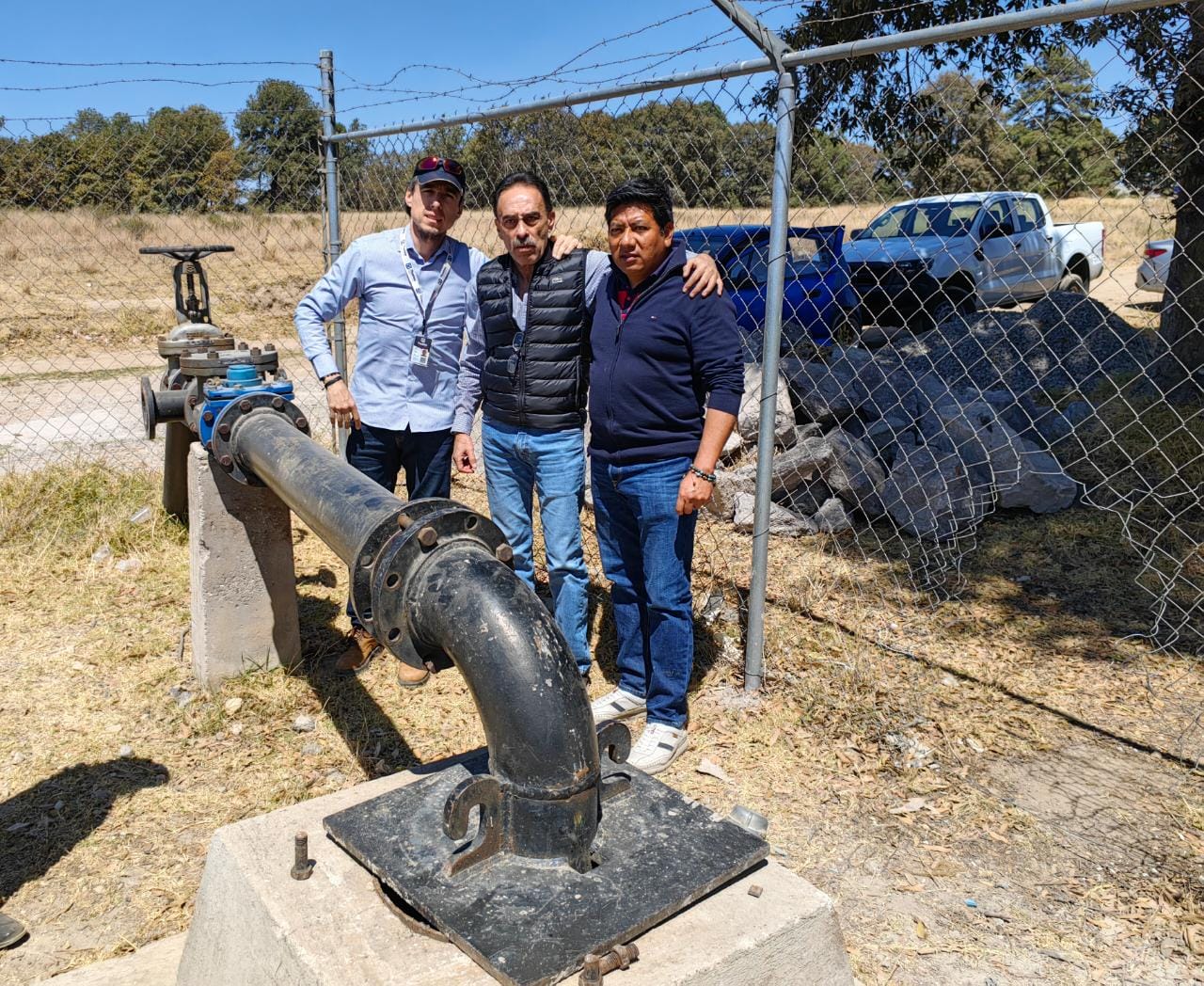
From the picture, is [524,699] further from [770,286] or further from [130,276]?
[130,276]

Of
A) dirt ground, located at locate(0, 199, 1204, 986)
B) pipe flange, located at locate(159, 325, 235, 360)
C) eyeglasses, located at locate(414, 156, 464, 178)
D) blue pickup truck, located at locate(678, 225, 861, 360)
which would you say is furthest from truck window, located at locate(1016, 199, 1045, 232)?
pipe flange, located at locate(159, 325, 235, 360)

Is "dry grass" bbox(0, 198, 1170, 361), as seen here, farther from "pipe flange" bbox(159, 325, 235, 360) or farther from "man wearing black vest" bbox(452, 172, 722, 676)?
"man wearing black vest" bbox(452, 172, 722, 676)

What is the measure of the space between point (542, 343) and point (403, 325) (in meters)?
0.73

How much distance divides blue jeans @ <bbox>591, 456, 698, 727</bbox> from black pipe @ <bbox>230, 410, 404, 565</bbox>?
1.10m

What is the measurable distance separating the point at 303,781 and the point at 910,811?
207cm

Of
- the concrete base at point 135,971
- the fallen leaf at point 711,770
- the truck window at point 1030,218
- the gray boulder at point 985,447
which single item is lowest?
the concrete base at point 135,971

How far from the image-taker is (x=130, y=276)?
17.7 metres

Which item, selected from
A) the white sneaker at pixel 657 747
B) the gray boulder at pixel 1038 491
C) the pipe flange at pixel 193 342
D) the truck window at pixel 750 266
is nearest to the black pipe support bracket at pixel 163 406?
the pipe flange at pixel 193 342

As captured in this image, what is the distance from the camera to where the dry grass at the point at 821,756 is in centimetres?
276

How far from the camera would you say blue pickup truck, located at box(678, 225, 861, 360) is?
483 centimetres

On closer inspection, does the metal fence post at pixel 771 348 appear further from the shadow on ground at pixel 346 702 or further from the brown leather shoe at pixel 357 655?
the brown leather shoe at pixel 357 655

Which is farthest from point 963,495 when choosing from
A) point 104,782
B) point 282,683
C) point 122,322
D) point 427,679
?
point 122,322

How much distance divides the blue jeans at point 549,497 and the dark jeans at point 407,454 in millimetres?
348

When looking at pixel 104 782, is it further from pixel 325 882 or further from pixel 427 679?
pixel 325 882
